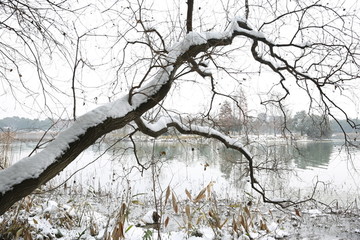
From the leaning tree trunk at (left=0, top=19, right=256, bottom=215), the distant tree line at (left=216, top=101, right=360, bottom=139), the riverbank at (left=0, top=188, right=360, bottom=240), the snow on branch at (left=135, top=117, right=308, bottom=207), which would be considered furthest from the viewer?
the distant tree line at (left=216, top=101, right=360, bottom=139)

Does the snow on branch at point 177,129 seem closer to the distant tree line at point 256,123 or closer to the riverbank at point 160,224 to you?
the distant tree line at point 256,123

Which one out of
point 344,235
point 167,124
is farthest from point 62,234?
point 344,235

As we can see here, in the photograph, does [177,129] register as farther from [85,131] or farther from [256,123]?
[85,131]

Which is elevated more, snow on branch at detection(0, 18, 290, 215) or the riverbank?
snow on branch at detection(0, 18, 290, 215)

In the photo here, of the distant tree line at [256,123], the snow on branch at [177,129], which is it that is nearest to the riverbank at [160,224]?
the snow on branch at [177,129]

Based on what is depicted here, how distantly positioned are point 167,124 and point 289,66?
70.4 inches

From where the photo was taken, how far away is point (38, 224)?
343cm

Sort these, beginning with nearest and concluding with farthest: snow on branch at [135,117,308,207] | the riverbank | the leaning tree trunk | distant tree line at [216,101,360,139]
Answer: the leaning tree trunk, snow on branch at [135,117,308,207], the riverbank, distant tree line at [216,101,360,139]

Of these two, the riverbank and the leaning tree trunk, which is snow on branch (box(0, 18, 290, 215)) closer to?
the leaning tree trunk

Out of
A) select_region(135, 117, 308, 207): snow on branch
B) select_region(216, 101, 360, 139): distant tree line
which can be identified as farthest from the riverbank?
select_region(216, 101, 360, 139): distant tree line

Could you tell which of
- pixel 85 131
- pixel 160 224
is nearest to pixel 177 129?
pixel 160 224

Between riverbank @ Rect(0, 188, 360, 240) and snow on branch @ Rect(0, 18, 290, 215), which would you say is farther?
riverbank @ Rect(0, 188, 360, 240)

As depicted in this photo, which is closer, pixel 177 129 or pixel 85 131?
pixel 85 131

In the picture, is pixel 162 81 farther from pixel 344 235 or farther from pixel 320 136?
pixel 344 235
